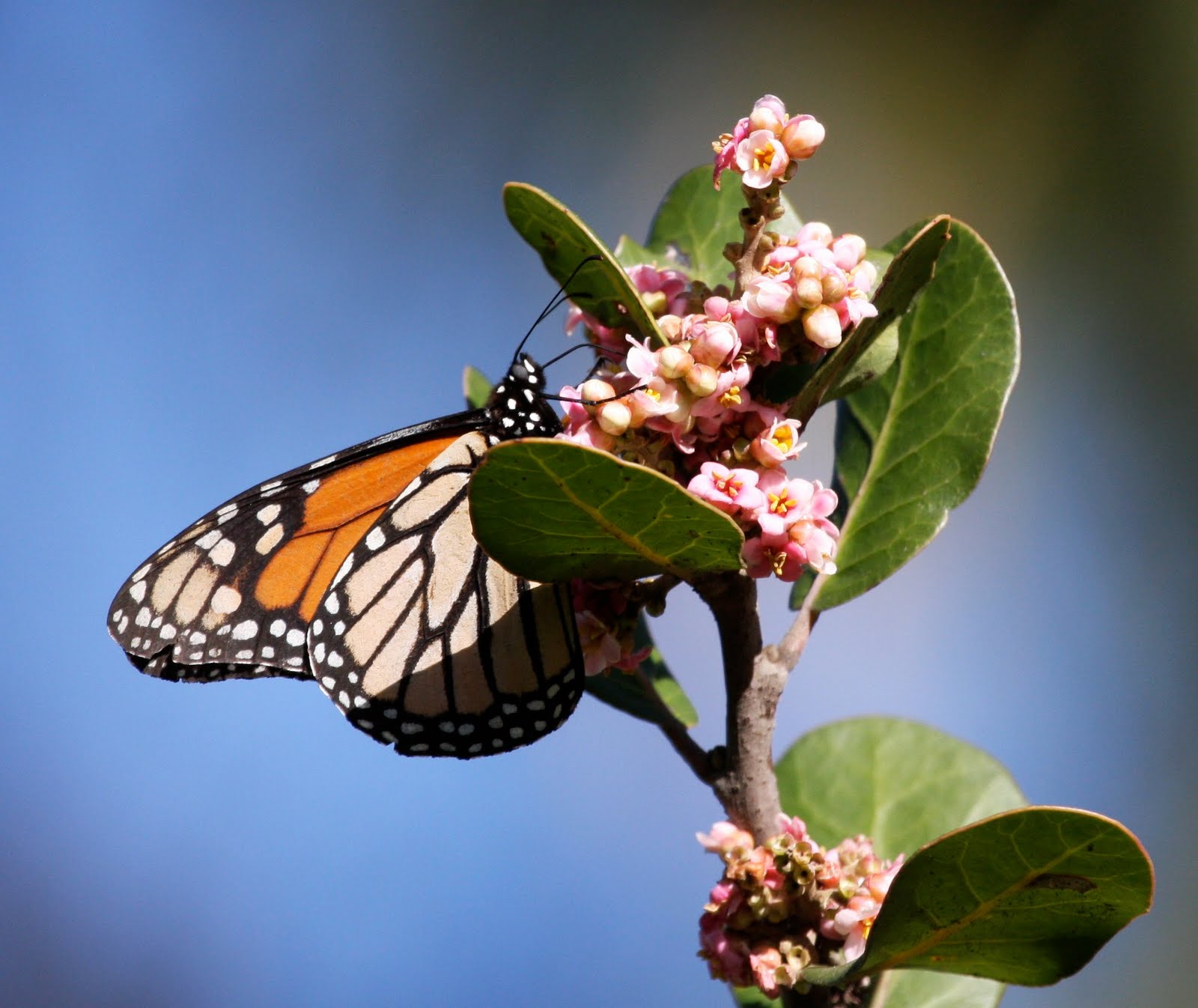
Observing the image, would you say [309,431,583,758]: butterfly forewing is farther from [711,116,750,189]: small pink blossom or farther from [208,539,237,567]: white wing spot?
[711,116,750,189]: small pink blossom

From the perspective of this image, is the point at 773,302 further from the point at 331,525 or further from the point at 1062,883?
the point at 331,525

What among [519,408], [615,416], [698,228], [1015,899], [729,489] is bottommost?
[1015,899]

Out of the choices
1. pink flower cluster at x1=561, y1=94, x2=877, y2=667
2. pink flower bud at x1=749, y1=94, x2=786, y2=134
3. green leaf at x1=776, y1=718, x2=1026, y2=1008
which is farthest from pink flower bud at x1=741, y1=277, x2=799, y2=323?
green leaf at x1=776, y1=718, x2=1026, y2=1008

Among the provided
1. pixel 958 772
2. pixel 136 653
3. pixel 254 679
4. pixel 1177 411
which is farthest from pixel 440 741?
pixel 1177 411

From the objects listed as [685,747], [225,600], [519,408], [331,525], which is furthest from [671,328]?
[225,600]

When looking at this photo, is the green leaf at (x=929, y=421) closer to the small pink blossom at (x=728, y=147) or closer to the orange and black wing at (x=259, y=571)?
the small pink blossom at (x=728, y=147)

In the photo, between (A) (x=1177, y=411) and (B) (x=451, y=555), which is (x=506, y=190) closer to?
(B) (x=451, y=555)

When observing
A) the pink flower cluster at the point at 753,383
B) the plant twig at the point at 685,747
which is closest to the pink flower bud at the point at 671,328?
the pink flower cluster at the point at 753,383
